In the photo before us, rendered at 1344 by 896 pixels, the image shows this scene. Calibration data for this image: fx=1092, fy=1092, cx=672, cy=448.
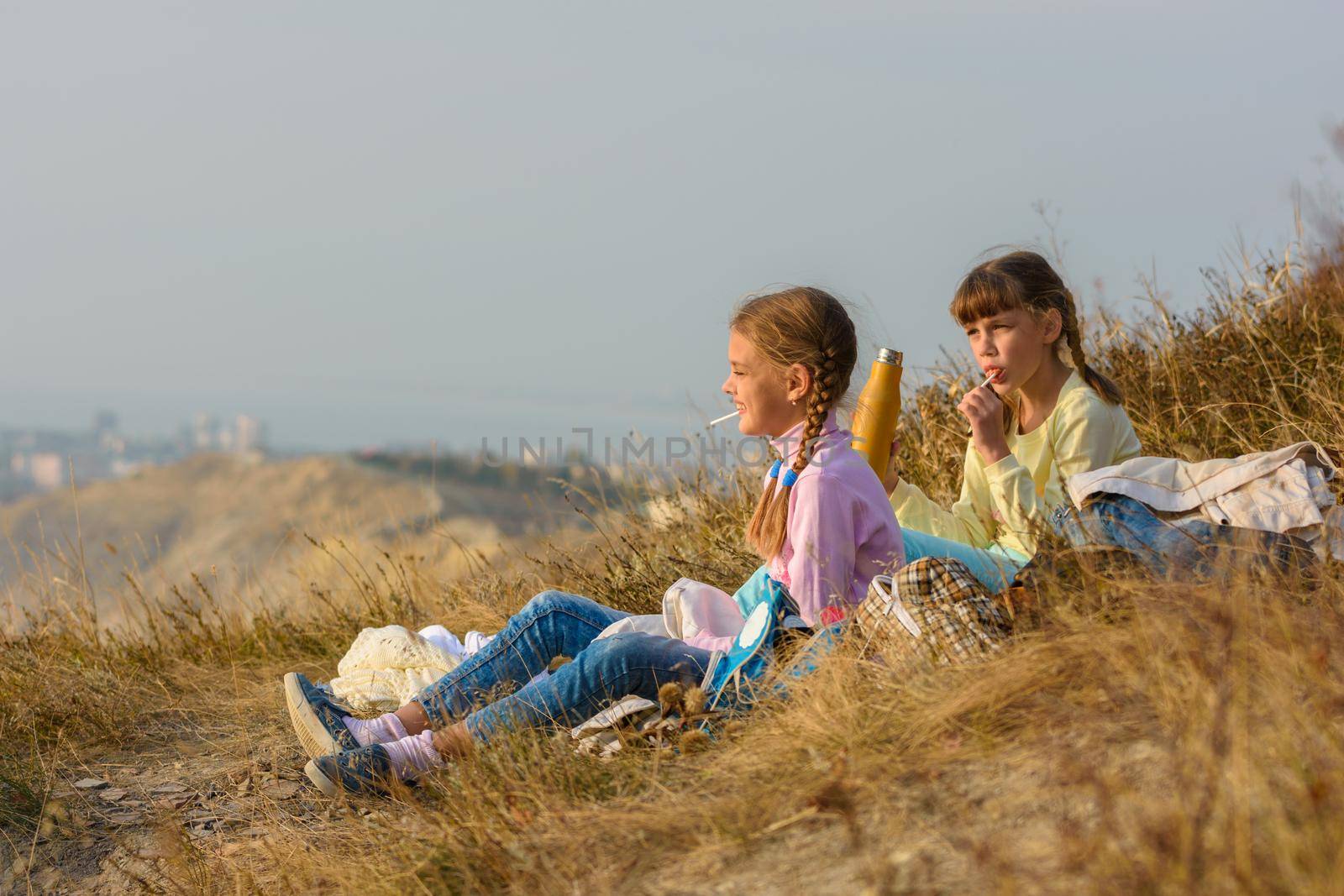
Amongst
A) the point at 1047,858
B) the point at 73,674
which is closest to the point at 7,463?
the point at 73,674

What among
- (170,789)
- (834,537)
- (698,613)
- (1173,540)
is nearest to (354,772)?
(170,789)

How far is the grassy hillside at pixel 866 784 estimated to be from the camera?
1624mm

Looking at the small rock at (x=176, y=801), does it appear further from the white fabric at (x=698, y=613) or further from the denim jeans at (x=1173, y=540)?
the denim jeans at (x=1173, y=540)

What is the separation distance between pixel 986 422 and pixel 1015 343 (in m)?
0.49

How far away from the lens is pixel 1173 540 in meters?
2.74

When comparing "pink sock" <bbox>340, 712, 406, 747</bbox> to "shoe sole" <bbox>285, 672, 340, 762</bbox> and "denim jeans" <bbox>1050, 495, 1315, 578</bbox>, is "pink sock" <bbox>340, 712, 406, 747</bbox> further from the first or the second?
"denim jeans" <bbox>1050, 495, 1315, 578</bbox>

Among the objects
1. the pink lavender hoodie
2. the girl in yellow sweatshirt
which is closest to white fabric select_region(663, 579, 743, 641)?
the pink lavender hoodie

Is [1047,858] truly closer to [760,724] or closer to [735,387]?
[760,724]

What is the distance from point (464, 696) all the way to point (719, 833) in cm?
133

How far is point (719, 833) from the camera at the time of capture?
2021 millimetres

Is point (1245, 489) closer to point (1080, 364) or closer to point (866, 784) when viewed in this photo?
point (1080, 364)

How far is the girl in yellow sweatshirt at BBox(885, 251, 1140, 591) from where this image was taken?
3520 millimetres

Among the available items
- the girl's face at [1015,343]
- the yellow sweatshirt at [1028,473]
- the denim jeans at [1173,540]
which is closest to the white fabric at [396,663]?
the yellow sweatshirt at [1028,473]

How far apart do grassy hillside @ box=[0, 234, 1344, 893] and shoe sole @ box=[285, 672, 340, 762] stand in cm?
19
